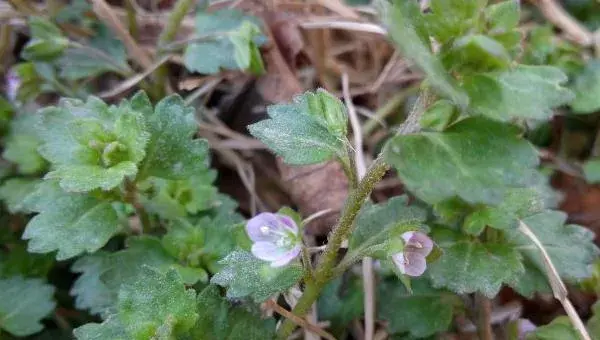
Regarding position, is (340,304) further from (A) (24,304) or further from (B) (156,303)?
(A) (24,304)

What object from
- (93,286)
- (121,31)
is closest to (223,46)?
(121,31)

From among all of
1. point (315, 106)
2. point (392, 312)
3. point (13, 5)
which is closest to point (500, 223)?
point (392, 312)

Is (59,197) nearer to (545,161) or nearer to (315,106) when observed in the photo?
(315,106)

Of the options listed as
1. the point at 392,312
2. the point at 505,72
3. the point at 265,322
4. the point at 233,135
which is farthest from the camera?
the point at 233,135

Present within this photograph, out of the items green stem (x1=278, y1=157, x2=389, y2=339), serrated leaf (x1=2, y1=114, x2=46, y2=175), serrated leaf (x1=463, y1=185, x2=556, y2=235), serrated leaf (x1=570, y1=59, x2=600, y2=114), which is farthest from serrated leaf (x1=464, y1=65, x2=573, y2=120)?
serrated leaf (x1=2, y1=114, x2=46, y2=175)

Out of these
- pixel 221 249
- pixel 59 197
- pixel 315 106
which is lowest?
pixel 221 249
